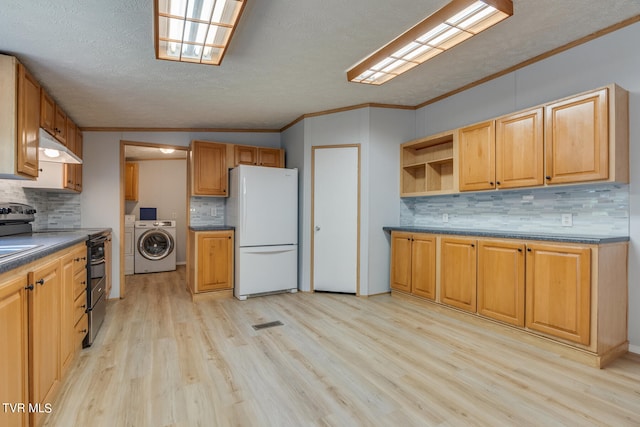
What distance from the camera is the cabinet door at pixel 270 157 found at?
4.72m

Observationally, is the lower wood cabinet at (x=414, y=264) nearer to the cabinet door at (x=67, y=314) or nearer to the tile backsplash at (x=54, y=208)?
the cabinet door at (x=67, y=314)

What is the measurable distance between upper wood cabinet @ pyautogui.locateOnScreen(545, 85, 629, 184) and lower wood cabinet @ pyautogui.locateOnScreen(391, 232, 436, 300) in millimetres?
1326

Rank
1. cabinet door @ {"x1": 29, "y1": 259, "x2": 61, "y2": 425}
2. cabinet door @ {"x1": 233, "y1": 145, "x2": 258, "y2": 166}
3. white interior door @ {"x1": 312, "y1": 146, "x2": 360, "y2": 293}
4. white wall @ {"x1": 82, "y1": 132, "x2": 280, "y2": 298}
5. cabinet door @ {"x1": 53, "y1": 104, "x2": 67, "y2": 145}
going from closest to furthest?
1. cabinet door @ {"x1": 29, "y1": 259, "x2": 61, "y2": 425}
2. cabinet door @ {"x1": 53, "y1": 104, "x2": 67, "y2": 145}
3. white interior door @ {"x1": 312, "y1": 146, "x2": 360, "y2": 293}
4. white wall @ {"x1": 82, "y1": 132, "x2": 280, "y2": 298}
5. cabinet door @ {"x1": 233, "y1": 145, "x2": 258, "y2": 166}

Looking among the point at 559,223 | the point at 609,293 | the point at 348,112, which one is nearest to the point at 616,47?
the point at 559,223

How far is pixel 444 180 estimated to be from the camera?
3.87m

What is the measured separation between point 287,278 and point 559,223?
2.97 metres

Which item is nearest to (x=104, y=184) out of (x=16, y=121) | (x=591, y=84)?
(x=16, y=121)

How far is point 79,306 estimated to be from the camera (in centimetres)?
238

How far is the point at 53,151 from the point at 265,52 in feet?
7.42

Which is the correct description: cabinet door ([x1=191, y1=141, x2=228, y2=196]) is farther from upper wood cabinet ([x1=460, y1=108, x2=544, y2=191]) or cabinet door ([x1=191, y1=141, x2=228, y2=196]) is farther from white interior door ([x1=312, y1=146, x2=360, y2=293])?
upper wood cabinet ([x1=460, y1=108, x2=544, y2=191])

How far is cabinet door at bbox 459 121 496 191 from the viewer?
9.97ft

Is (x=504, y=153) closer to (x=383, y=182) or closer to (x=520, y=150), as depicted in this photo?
(x=520, y=150)

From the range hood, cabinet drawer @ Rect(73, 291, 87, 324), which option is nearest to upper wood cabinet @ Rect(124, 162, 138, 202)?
the range hood

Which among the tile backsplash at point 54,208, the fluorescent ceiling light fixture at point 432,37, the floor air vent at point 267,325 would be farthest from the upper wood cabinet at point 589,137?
the tile backsplash at point 54,208
